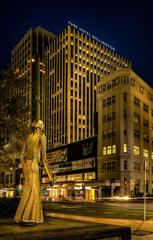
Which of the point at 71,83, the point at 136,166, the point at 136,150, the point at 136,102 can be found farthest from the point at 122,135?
the point at 71,83

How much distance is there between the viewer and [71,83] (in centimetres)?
15488

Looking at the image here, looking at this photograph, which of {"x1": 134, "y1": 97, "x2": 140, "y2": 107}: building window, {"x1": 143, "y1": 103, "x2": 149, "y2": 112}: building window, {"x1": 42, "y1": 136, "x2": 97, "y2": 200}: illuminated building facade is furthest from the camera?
{"x1": 143, "y1": 103, "x2": 149, "y2": 112}: building window

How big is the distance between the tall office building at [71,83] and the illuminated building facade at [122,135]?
5277 cm

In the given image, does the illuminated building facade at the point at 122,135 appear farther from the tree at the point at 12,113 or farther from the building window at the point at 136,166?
the tree at the point at 12,113

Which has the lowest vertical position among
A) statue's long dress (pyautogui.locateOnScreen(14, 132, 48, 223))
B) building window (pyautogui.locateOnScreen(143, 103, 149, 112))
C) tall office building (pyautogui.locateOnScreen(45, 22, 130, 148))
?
statue's long dress (pyautogui.locateOnScreen(14, 132, 48, 223))

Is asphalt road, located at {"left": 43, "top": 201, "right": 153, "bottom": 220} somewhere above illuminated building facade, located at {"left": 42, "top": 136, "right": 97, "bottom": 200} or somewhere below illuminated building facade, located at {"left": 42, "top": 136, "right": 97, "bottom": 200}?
below

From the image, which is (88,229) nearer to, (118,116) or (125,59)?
(118,116)

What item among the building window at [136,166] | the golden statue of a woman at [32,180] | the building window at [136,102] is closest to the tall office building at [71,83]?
the building window at [136,102]

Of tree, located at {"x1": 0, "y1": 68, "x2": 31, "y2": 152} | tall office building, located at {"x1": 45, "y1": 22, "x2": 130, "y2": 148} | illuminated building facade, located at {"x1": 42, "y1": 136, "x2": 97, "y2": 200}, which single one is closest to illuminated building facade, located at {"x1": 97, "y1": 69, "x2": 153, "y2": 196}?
illuminated building facade, located at {"x1": 42, "y1": 136, "x2": 97, "y2": 200}

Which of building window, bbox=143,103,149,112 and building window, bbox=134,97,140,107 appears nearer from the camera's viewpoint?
building window, bbox=134,97,140,107

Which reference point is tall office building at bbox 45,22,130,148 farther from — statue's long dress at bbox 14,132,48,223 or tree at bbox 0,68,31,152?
statue's long dress at bbox 14,132,48,223

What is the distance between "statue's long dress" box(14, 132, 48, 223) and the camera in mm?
10609

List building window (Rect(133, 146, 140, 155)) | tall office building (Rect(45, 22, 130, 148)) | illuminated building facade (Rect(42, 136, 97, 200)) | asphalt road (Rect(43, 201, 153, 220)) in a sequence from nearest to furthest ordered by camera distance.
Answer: asphalt road (Rect(43, 201, 153, 220))
building window (Rect(133, 146, 140, 155))
illuminated building facade (Rect(42, 136, 97, 200))
tall office building (Rect(45, 22, 130, 148))

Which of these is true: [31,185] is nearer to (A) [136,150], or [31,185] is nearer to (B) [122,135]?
(B) [122,135]
